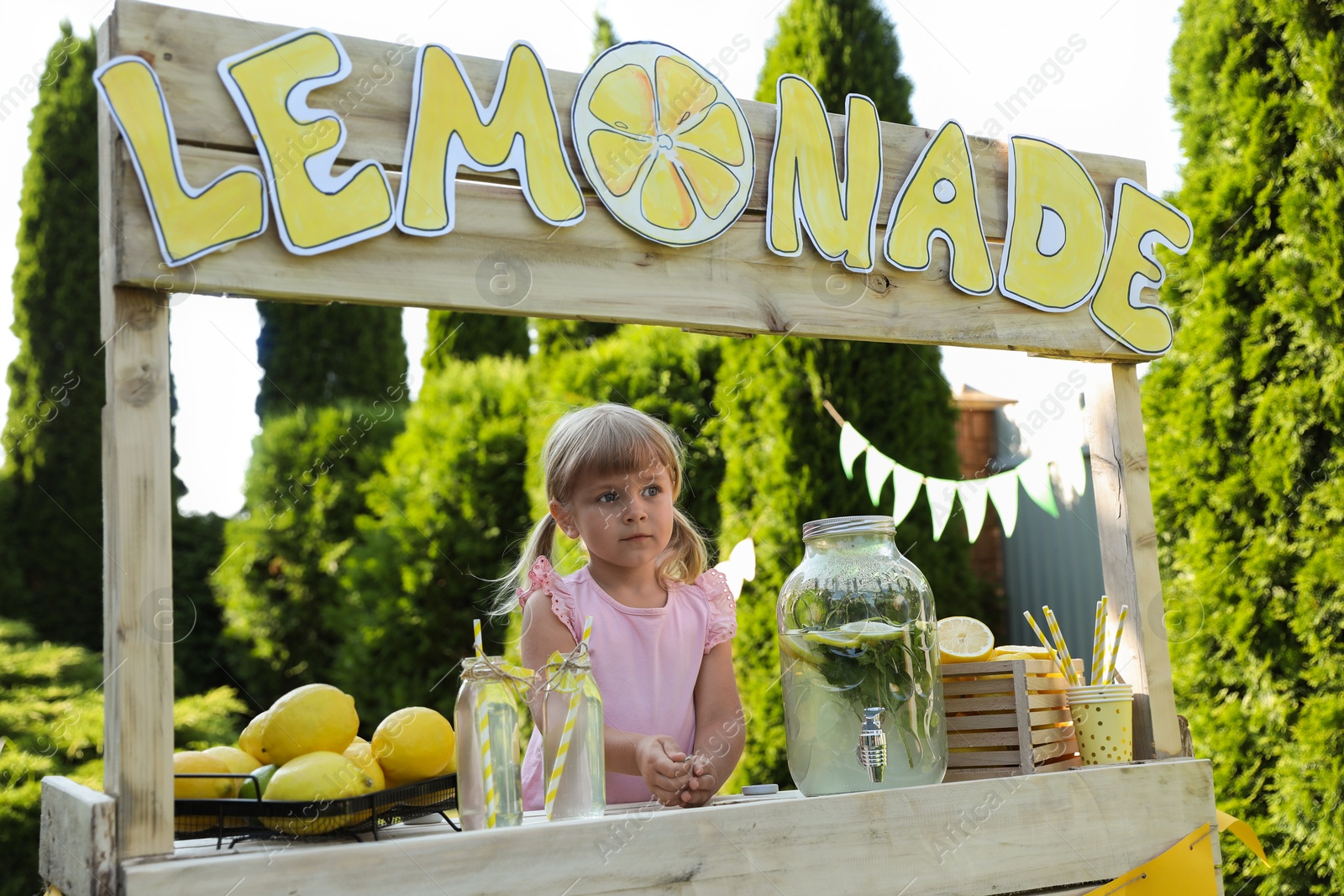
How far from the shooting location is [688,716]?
1.91 m

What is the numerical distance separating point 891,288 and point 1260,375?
2167 millimetres

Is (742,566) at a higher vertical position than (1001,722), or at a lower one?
higher

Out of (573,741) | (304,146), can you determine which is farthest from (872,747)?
(304,146)

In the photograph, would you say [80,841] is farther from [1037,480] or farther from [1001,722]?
[1037,480]

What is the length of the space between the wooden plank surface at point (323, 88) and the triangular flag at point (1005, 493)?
1054 mm

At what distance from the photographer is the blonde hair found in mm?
1792

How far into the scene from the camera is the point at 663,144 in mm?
1548

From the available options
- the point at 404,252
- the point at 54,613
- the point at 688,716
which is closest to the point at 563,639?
the point at 688,716

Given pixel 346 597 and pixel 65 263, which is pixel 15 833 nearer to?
pixel 346 597

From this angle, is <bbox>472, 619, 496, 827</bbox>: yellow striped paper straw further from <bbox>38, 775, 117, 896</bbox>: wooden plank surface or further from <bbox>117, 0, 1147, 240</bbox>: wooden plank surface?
<bbox>117, 0, 1147, 240</bbox>: wooden plank surface

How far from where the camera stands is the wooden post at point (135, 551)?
45.5 inches

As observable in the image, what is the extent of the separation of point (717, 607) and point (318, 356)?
8154 mm

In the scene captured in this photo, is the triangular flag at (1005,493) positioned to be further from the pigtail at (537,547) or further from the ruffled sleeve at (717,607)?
the pigtail at (537,547)

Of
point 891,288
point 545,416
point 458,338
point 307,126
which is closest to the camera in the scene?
point 307,126
